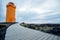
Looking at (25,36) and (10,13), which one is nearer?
(25,36)

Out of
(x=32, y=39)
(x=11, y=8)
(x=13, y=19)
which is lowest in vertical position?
(x=32, y=39)

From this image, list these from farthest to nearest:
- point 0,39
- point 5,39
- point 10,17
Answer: point 10,17 < point 0,39 < point 5,39

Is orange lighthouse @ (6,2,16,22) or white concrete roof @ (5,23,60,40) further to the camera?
orange lighthouse @ (6,2,16,22)

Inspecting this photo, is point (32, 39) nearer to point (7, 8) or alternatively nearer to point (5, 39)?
point (5, 39)

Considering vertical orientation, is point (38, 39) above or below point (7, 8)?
below

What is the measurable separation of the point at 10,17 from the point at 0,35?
17752 millimetres

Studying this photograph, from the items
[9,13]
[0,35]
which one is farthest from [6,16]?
[0,35]

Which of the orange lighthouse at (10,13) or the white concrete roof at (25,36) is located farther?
the orange lighthouse at (10,13)

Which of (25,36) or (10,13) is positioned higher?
(10,13)

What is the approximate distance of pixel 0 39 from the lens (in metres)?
10.2

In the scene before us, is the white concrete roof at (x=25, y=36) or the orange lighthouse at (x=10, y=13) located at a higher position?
the orange lighthouse at (x=10, y=13)

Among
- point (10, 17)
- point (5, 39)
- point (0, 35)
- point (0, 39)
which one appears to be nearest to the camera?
point (5, 39)

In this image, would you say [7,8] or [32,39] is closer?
[32,39]

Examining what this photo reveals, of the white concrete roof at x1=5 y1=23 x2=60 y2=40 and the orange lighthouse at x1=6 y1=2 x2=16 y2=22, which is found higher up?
the orange lighthouse at x1=6 y1=2 x2=16 y2=22
